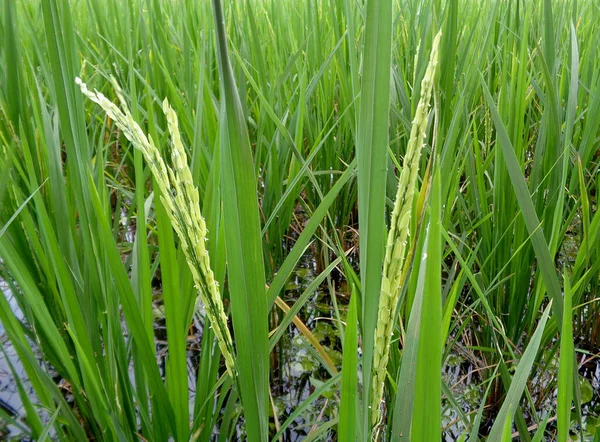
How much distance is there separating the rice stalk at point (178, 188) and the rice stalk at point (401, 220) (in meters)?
0.13

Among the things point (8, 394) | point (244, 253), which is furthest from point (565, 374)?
point (8, 394)

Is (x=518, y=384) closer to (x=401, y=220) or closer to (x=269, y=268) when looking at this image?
(x=401, y=220)

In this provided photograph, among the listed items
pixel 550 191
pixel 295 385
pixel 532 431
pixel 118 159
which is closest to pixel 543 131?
pixel 550 191

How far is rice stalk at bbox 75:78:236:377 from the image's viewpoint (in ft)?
1.07

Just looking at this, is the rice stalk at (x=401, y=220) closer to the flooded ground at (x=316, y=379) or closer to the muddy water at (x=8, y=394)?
the flooded ground at (x=316, y=379)

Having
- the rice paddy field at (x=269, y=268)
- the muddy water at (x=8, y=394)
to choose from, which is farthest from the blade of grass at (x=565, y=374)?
the muddy water at (x=8, y=394)

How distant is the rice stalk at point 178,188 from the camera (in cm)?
33

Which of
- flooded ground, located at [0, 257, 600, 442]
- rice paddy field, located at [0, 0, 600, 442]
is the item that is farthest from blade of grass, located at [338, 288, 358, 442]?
flooded ground, located at [0, 257, 600, 442]

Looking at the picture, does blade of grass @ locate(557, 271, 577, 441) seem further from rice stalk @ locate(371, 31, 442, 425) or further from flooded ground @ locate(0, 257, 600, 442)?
flooded ground @ locate(0, 257, 600, 442)

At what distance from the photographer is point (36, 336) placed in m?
0.89

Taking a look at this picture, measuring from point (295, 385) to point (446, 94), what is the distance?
29.7 inches

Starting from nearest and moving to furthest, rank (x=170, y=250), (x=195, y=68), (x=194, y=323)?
(x=170, y=250), (x=194, y=323), (x=195, y=68)

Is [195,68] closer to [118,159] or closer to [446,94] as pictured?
[118,159]

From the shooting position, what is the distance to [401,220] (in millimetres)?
329
